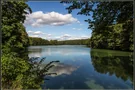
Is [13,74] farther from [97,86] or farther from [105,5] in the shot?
[97,86]

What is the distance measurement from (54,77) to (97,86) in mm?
2885

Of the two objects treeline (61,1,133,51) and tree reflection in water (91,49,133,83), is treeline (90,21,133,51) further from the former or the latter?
tree reflection in water (91,49,133,83)

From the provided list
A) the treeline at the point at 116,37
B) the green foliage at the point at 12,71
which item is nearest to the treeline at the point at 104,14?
the treeline at the point at 116,37

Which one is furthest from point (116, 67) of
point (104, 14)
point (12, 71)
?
point (12, 71)

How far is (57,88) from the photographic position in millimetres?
9531

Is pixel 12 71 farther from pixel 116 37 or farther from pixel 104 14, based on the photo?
pixel 116 37

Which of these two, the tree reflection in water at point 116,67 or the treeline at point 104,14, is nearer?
the treeline at point 104,14


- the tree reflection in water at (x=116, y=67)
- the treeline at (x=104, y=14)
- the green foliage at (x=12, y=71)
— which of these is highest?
the treeline at (x=104, y=14)

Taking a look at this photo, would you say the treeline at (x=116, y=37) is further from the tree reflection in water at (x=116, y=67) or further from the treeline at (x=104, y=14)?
the tree reflection in water at (x=116, y=67)

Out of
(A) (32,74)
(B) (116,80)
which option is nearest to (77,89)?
(B) (116,80)

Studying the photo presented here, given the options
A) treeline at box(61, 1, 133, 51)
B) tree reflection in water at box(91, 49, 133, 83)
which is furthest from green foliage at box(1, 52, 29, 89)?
tree reflection in water at box(91, 49, 133, 83)

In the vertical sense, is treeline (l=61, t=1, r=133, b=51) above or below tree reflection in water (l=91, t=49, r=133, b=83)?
above

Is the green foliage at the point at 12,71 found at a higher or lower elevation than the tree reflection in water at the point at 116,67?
higher

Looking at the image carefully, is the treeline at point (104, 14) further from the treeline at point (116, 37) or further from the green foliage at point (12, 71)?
the green foliage at point (12, 71)
